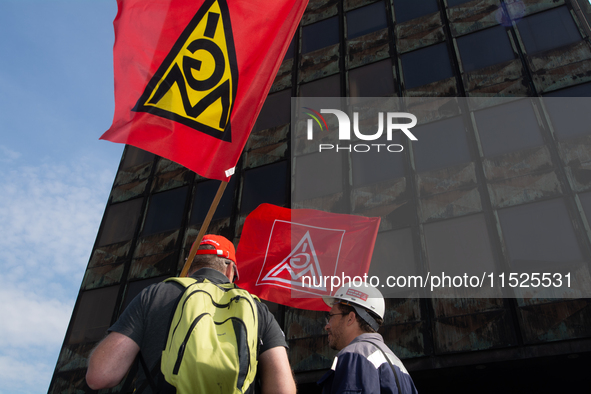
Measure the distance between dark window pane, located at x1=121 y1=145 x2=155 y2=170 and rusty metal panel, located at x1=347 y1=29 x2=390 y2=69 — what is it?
31.6 ft

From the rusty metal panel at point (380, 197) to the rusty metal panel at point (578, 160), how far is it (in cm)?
423

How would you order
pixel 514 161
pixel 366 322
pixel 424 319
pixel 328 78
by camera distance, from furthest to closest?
pixel 328 78
pixel 514 161
pixel 424 319
pixel 366 322

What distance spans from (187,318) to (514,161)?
12.2m

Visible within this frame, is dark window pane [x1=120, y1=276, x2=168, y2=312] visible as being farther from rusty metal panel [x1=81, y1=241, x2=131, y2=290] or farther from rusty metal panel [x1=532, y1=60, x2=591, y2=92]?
rusty metal panel [x1=532, y1=60, x2=591, y2=92]

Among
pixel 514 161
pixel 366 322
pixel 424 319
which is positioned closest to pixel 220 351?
pixel 366 322

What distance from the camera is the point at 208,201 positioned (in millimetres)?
16828

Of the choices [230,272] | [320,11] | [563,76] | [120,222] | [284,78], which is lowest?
[230,272]

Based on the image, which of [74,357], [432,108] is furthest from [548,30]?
[74,357]

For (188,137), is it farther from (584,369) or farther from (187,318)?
(584,369)

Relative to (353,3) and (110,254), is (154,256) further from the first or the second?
(353,3)

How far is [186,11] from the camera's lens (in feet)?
18.6

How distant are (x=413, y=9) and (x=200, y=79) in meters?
15.0

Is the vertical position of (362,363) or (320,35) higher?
(320,35)

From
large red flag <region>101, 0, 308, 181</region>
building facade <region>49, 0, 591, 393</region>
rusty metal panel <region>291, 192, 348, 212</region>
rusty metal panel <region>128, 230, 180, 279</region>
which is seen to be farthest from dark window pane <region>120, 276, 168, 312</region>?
large red flag <region>101, 0, 308, 181</region>
